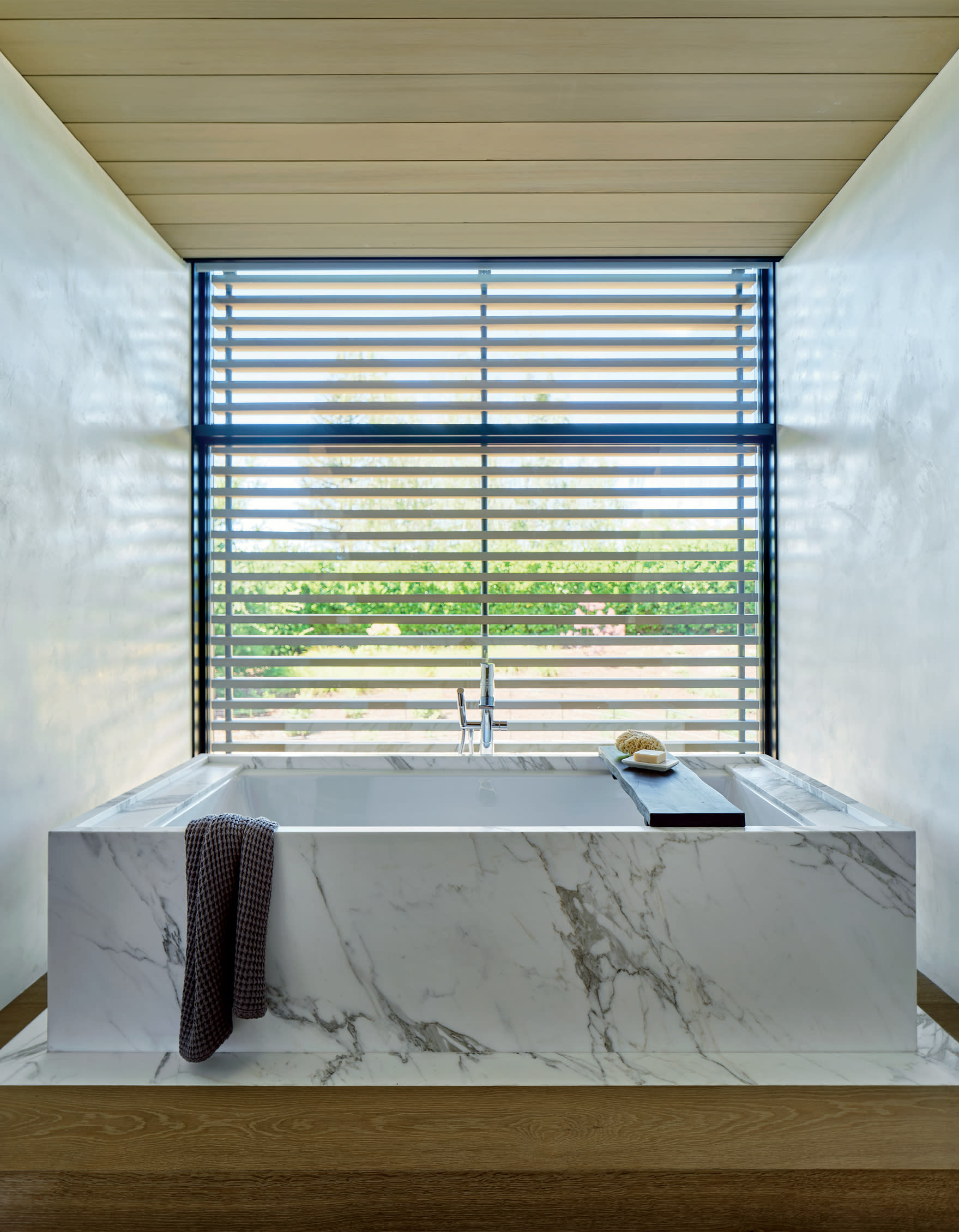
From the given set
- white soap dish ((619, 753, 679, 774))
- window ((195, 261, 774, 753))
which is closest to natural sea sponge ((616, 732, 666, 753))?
white soap dish ((619, 753, 679, 774))

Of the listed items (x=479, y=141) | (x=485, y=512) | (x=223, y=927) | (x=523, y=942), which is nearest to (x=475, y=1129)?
(x=523, y=942)

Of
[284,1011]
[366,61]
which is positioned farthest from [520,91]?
[284,1011]

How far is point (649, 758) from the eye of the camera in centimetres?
230

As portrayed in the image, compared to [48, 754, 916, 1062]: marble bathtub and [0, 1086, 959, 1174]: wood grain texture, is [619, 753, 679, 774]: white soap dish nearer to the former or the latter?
[48, 754, 916, 1062]: marble bathtub

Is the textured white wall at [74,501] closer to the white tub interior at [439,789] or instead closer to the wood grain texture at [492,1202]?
the white tub interior at [439,789]

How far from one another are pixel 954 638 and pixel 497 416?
1.91 metres

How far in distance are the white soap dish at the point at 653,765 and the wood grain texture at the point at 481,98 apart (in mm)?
1885

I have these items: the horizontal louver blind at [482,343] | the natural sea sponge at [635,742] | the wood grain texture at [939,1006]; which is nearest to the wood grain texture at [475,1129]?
the wood grain texture at [939,1006]

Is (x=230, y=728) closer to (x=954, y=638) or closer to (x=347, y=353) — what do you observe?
(x=347, y=353)

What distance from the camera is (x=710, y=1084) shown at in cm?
163

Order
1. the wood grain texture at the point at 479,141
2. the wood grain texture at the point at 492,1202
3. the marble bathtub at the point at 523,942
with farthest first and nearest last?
the wood grain texture at the point at 479,141 → the marble bathtub at the point at 523,942 → the wood grain texture at the point at 492,1202

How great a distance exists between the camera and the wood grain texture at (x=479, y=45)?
1.78 metres

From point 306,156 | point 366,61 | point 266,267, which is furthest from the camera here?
point 266,267

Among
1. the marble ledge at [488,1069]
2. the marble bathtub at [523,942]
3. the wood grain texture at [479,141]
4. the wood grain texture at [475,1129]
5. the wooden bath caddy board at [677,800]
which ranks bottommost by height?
the wood grain texture at [475,1129]
